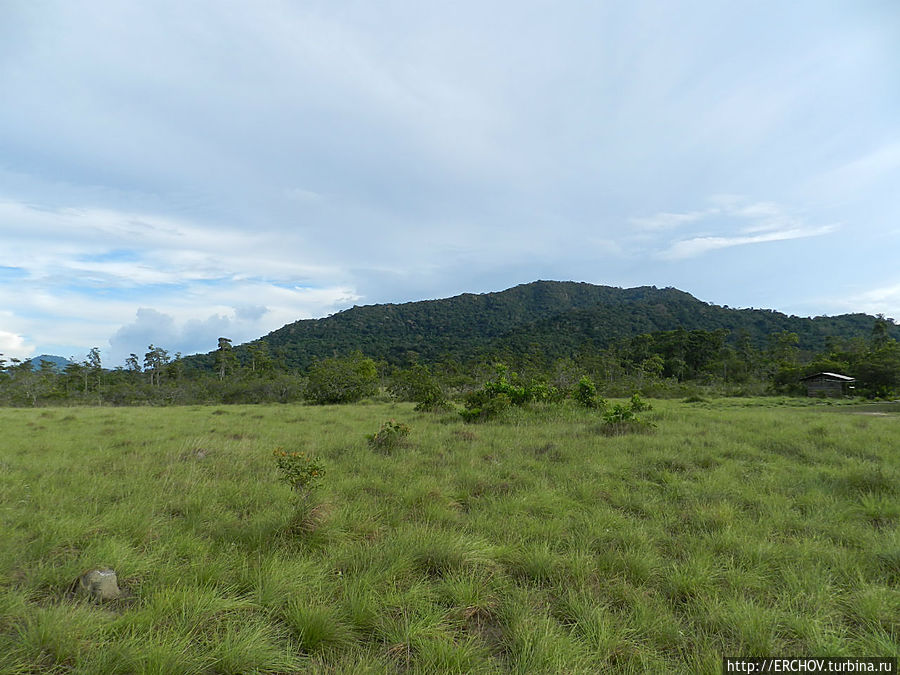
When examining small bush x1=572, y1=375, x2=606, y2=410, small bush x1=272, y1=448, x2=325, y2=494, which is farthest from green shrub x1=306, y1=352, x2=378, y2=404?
small bush x1=272, y1=448, x2=325, y2=494

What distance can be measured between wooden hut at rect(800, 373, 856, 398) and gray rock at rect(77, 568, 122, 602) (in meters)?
46.6

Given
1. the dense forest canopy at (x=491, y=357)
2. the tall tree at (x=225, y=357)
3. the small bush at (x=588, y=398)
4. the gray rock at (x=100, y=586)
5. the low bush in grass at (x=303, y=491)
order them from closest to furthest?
1. the gray rock at (x=100, y=586)
2. the low bush in grass at (x=303, y=491)
3. the small bush at (x=588, y=398)
4. the dense forest canopy at (x=491, y=357)
5. the tall tree at (x=225, y=357)

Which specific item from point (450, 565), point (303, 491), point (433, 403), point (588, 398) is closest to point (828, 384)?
point (588, 398)

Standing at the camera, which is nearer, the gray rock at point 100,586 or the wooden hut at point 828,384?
the gray rock at point 100,586

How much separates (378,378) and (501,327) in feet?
278

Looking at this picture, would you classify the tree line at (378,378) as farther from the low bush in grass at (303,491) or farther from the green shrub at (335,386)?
the low bush in grass at (303,491)

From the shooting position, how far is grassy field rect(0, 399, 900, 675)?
2.48 metres

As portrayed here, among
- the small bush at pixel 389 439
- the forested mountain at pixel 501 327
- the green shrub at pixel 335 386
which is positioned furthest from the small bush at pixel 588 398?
the forested mountain at pixel 501 327

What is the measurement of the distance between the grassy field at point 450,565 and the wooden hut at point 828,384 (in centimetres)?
3719

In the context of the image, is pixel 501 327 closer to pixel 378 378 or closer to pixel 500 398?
pixel 378 378

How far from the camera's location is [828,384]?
34.5m

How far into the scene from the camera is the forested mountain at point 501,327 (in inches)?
3081

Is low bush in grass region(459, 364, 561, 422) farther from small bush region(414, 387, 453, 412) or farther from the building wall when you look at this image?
the building wall

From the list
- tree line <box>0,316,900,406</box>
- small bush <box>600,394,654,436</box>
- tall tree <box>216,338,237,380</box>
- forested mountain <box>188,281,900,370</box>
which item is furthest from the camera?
forested mountain <box>188,281,900,370</box>
